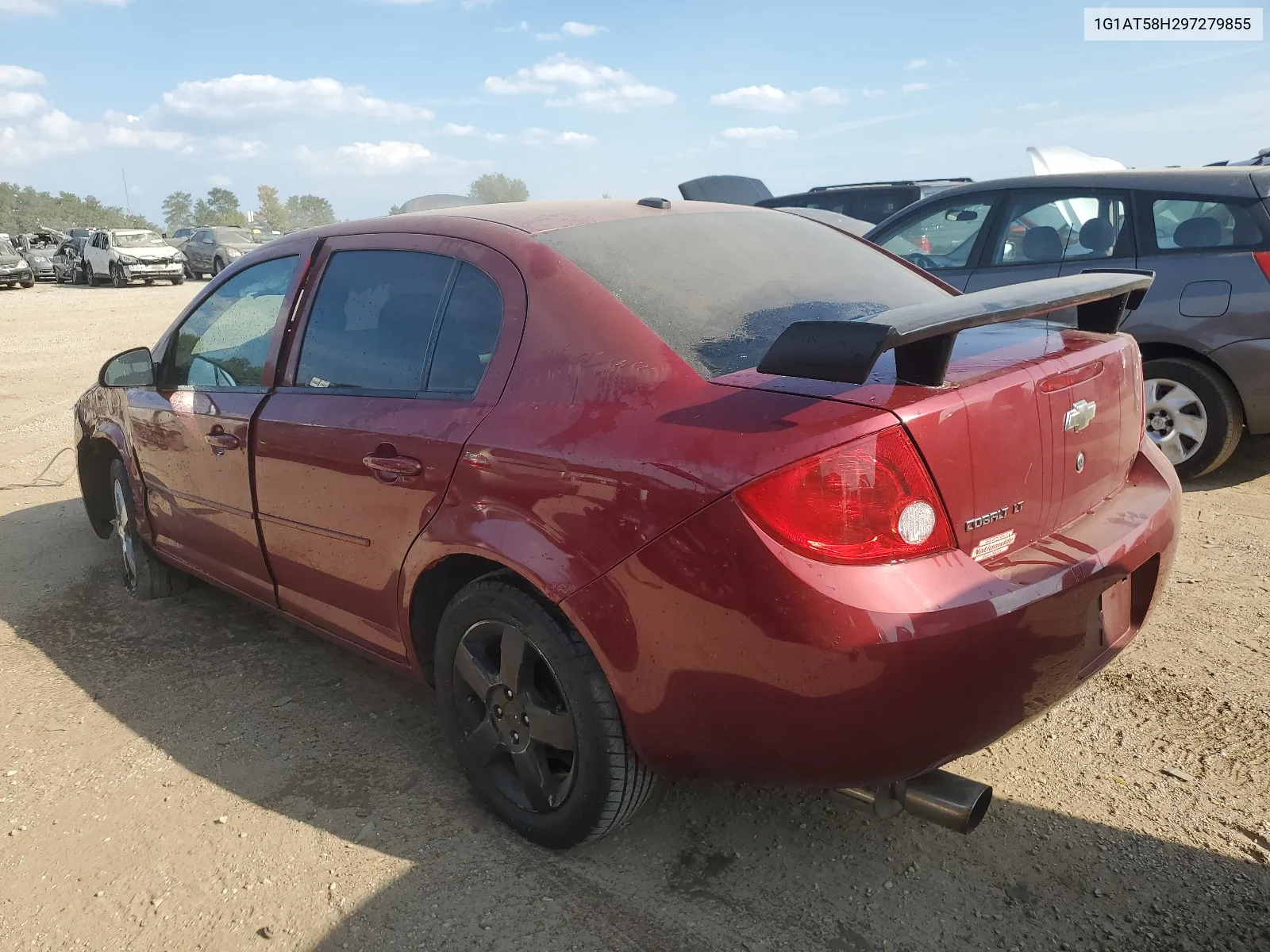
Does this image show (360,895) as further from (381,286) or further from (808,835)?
(381,286)

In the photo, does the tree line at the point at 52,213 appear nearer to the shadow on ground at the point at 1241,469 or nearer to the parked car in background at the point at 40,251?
the parked car in background at the point at 40,251

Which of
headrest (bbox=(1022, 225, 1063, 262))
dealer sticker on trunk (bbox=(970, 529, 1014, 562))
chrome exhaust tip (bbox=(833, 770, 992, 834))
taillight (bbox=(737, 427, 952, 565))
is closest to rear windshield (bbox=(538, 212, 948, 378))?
taillight (bbox=(737, 427, 952, 565))

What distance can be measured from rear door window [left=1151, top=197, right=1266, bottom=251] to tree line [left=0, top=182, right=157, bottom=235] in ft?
304

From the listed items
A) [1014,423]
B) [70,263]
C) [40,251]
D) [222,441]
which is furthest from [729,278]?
[40,251]

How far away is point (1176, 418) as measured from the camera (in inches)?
205

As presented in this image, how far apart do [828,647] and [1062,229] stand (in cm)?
470

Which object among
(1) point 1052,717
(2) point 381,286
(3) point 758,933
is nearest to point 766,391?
(3) point 758,933

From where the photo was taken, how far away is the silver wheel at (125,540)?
440cm

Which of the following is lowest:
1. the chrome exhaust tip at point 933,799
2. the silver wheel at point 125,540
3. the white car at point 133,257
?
the chrome exhaust tip at point 933,799

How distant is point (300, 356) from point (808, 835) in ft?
6.93

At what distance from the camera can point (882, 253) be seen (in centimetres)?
329

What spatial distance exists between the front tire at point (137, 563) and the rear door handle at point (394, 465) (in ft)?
7.02

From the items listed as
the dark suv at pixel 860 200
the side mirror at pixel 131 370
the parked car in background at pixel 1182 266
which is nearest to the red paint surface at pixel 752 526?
the side mirror at pixel 131 370

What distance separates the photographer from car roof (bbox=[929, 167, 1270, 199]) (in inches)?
197
